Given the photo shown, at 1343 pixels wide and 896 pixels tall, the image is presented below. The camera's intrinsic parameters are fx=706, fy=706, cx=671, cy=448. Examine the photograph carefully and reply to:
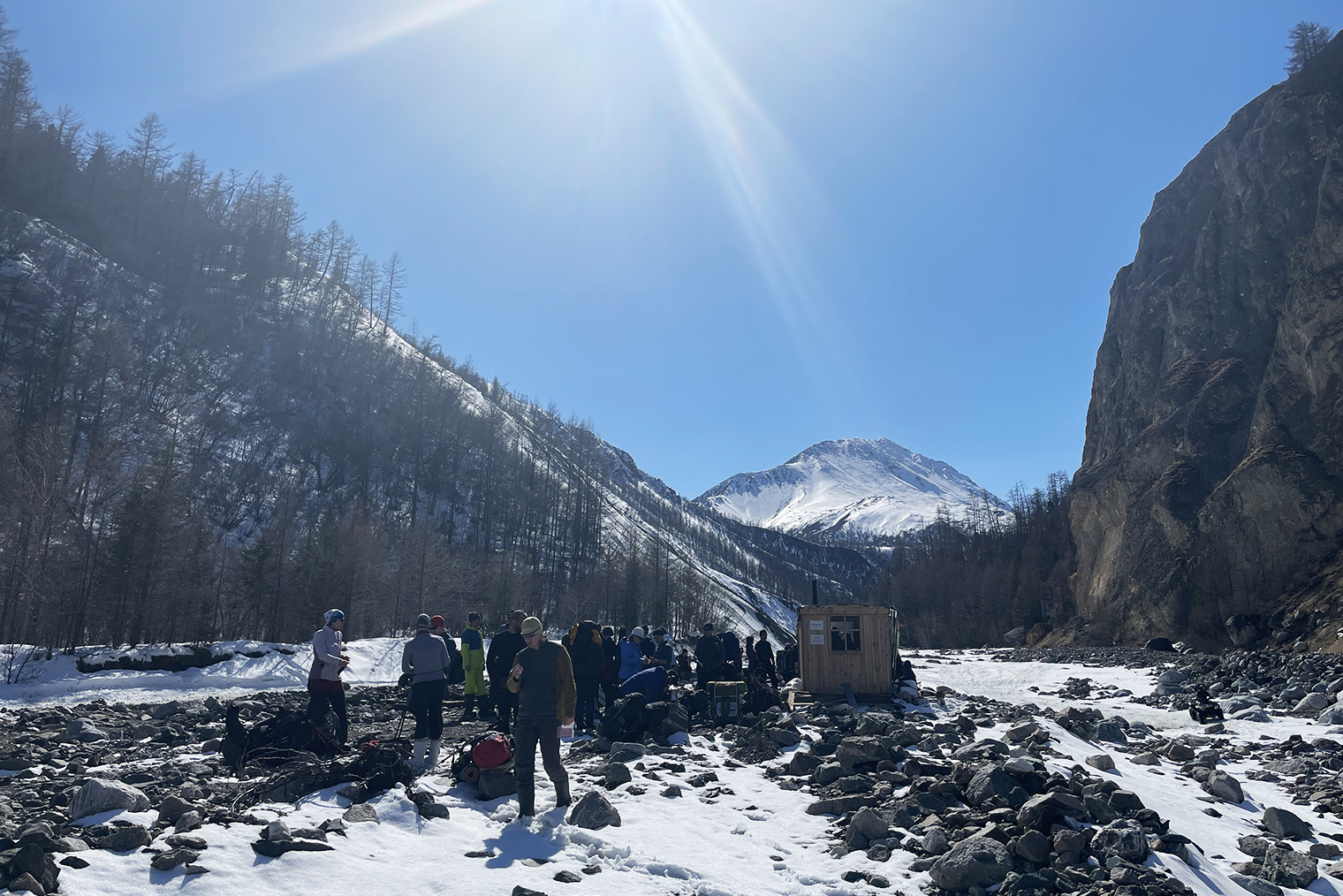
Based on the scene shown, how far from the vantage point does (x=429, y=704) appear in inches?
409

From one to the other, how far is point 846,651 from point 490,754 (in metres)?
12.0

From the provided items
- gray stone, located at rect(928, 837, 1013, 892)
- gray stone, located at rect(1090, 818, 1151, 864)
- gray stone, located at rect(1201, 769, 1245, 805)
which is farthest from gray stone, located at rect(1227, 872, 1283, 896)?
gray stone, located at rect(1201, 769, 1245, 805)

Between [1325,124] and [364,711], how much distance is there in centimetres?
6718

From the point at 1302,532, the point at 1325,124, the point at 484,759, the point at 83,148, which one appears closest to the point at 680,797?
the point at 484,759

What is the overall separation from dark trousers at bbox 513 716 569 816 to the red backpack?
0.81 m

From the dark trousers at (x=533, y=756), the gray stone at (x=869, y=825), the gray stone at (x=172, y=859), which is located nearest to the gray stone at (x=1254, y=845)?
the gray stone at (x=869, y=825)

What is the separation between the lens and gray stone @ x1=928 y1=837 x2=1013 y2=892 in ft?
19.8

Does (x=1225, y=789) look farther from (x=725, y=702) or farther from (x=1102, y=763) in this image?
(x=725, y=702)

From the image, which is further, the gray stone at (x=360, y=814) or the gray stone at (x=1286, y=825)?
the gray stone at (x=1286, y=825)

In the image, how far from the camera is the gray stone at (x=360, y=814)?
6859 millimetres

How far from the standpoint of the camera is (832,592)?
6604 inches

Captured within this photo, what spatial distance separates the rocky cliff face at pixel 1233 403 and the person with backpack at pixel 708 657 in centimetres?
2998

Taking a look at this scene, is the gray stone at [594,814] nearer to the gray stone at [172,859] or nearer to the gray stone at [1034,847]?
the gray stone at [172,859]

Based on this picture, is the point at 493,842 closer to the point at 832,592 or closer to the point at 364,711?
the point at 364,711
